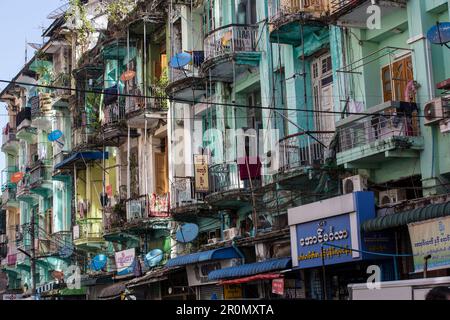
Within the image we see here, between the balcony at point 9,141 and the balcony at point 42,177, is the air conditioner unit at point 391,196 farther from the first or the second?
the balcony at point 9,141

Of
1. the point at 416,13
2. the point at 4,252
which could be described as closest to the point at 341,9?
the point at 416,13

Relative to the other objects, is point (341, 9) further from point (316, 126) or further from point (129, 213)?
point (129, 213)

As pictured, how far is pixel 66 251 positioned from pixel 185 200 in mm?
14343

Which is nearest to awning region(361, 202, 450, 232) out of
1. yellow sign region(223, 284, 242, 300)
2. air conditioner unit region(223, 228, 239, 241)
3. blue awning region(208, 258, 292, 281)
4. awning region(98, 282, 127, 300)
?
blue awning region(208, 258, 292, 281)

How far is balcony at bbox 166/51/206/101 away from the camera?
26.4 meters

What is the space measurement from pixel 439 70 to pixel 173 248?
14.7m

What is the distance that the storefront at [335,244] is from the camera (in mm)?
17188

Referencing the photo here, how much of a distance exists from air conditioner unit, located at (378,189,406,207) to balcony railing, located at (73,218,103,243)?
2006cm

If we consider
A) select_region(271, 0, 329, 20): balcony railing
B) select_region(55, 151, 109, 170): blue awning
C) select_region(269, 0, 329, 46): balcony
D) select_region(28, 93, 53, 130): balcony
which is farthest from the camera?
select_region(28, 93, 53, 130): balcony

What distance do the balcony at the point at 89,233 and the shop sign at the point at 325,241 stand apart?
1840 cm

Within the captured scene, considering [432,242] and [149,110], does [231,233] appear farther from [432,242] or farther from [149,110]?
[432,242]

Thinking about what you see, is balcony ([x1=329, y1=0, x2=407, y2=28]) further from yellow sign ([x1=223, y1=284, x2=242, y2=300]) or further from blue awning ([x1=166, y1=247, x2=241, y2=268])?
yellow sign ([x1=223, y1=284, x2=242, y2=300])

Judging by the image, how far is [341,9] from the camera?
18.5 metres
